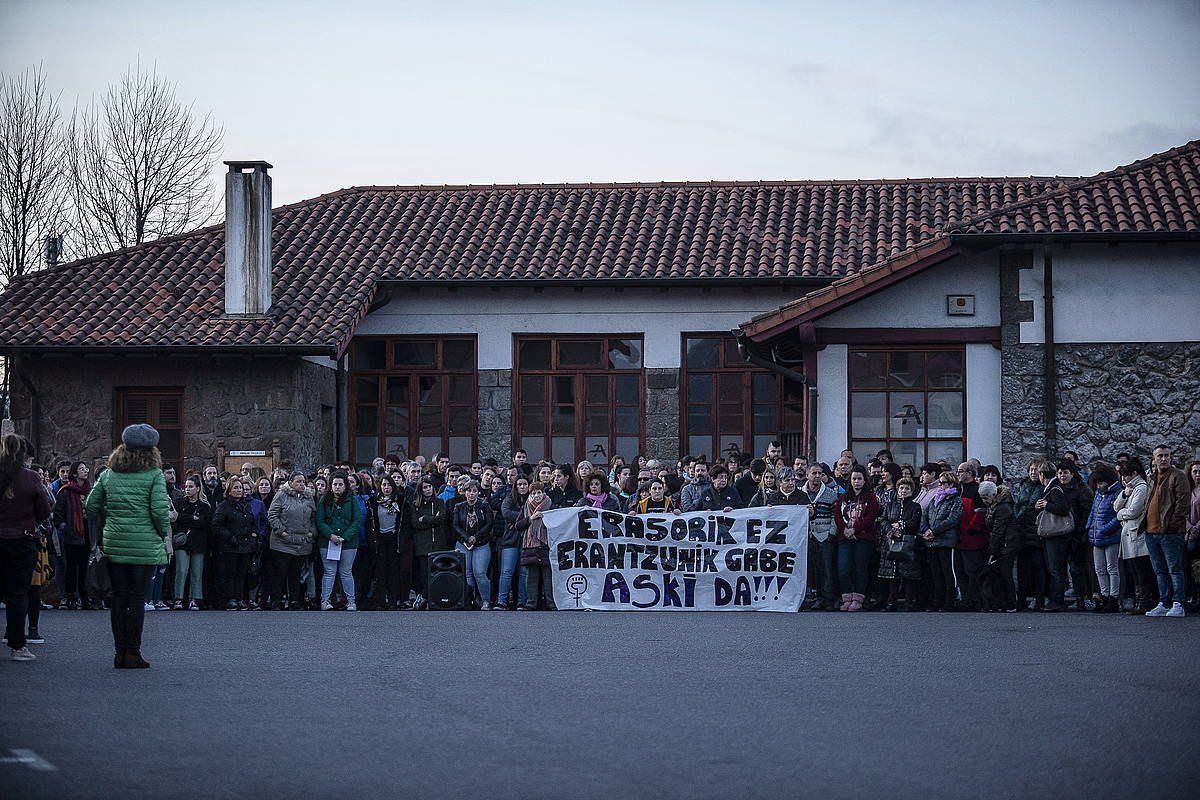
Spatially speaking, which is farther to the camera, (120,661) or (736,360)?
(736,360)

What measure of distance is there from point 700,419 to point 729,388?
73 centimetres

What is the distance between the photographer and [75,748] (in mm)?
8078

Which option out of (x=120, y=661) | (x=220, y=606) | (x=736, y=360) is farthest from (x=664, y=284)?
(x=120, y=661)

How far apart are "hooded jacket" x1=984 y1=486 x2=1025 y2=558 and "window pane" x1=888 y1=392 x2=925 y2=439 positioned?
5.64 metres

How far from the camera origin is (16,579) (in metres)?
12.2

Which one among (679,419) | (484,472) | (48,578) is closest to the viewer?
(48,578)

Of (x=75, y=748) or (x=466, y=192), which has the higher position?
(x=466, y=192)

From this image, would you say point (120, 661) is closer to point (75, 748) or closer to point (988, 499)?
point (75, 748)

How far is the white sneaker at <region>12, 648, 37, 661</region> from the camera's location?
1230 centimetres

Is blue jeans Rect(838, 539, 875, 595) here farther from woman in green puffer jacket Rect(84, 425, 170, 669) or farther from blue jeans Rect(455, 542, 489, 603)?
woman in green puffer jacket Rect(84, 425, 170, 669)

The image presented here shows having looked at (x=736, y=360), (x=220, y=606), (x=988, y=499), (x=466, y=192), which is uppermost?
(x=466, y=192)

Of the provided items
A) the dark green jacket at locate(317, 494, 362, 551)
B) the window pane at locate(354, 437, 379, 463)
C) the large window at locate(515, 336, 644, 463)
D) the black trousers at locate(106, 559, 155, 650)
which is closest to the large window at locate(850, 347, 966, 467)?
the large window at locate(515, 336, 644, 463)

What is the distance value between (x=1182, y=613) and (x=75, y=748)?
12.0 metres

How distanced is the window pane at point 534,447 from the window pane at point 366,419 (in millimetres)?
2656
